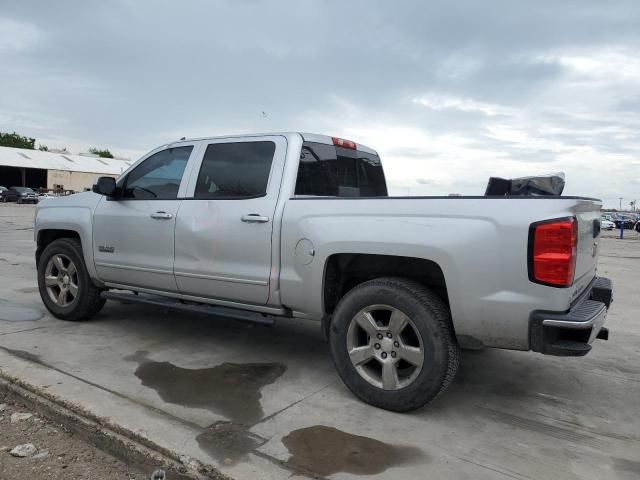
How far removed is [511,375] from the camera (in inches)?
172

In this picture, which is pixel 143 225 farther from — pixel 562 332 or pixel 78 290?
pixel 562 332

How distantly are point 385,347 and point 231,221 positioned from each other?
1596 millimetres

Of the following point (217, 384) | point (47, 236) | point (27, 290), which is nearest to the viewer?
point (217, 384)

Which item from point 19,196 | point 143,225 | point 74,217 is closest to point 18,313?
point 74,217

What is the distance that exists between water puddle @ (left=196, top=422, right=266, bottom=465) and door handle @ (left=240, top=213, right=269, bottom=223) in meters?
1.50

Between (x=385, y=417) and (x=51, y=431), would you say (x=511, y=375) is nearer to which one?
(x=385, y=417)

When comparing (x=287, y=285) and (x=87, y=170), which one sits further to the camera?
(x=87, y=170)

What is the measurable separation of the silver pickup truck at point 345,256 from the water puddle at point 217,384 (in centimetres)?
47

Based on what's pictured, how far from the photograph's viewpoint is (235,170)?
443cm

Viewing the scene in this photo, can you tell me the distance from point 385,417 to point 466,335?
762 mm

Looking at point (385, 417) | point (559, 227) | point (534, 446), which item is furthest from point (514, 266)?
point (385, 417)

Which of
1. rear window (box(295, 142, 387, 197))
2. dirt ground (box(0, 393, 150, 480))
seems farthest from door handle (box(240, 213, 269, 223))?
dirt ground (box(0, 393, 150, 480))

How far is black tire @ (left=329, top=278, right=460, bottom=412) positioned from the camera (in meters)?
3.27

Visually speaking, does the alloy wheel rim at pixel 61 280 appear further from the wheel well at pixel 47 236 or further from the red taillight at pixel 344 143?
the red taillight at pixel 344 143
